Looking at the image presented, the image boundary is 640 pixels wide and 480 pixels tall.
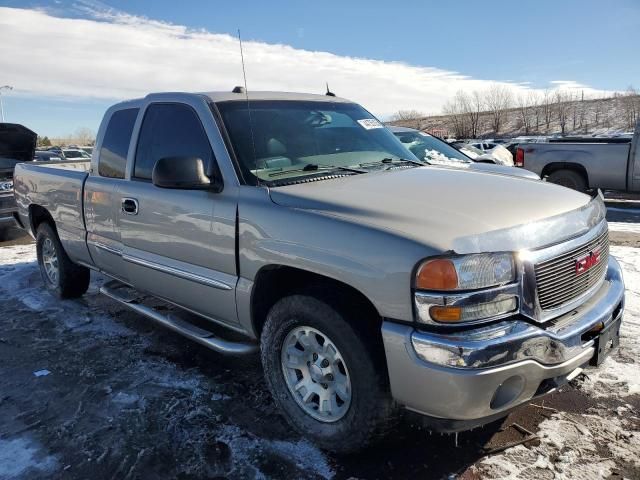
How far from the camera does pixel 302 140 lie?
356cm

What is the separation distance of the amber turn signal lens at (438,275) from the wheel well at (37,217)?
15.6 feet

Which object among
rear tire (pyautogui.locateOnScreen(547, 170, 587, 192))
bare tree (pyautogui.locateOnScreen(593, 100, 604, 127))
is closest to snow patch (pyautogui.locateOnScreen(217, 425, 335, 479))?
rear tire (pyautogui.locateOnScreen(547, 170, 587, 192))

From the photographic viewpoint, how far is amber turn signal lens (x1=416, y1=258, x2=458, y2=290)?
7.32 ft

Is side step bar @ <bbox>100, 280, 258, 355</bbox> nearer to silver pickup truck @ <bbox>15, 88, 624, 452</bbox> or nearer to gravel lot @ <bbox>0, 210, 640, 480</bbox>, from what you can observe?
silver pickup truck @ <bbox>15, 88, 624, 452</bbox>

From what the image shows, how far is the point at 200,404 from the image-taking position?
3371 mm

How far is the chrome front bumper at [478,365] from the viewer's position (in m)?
2.19

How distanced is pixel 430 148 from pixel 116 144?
4828mm

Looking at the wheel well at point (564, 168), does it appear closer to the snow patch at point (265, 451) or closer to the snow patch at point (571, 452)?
the snow patch at point (571, 452)

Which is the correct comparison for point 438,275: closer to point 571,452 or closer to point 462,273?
point 462,273

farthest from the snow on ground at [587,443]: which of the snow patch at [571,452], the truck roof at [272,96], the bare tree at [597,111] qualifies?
the bare tree at [597,111]

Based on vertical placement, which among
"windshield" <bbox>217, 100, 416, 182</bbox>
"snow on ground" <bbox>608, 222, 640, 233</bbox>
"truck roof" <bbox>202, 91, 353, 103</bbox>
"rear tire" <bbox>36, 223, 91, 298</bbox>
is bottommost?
"snow on ground" <bbox>608, 222, 640, 233</bbox>

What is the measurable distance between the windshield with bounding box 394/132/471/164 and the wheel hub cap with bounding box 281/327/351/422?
4776 millimetres

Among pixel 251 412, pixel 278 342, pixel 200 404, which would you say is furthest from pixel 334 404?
pixel 200 404

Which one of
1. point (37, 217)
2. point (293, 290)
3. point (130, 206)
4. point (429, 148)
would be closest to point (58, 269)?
point (37, 217)
